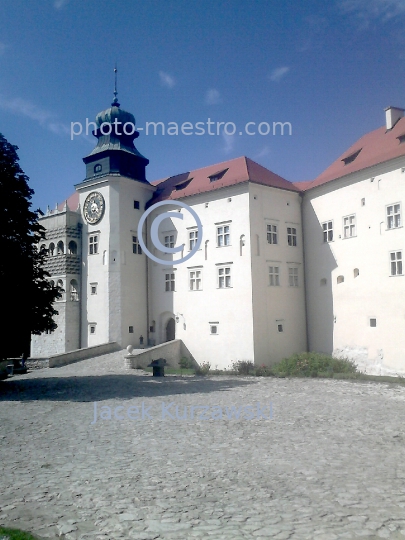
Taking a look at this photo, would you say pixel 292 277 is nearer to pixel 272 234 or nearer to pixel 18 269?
pixel 272 234

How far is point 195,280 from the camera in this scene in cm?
2869

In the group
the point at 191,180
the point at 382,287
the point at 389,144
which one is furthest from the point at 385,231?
the point at 191,180

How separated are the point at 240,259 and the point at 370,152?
8806 millimetres

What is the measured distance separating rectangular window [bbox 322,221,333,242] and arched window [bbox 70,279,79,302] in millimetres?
16718

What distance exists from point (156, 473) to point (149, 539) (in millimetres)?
2454

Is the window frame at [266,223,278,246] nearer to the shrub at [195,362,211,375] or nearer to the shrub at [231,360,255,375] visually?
the shrub at [231,360,255,375]

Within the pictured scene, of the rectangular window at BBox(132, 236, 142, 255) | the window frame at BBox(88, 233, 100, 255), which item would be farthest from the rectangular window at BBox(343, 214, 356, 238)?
the window frame at BBox(88, 233, 100, 255)

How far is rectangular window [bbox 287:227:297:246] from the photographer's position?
27.8m

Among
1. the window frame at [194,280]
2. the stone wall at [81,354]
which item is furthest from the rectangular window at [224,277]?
the stone wall at [81,354]

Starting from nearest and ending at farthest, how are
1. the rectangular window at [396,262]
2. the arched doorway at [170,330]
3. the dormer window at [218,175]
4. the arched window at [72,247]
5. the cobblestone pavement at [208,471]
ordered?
the cobblestone pavement at [208,471] < the rectangular window at [396,262] < the dormer window at [218,175] < the arched doorway at [170,330] < the arched window at [72,247]

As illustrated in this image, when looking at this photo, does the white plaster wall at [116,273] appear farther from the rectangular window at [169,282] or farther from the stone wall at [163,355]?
the stone wall at [163,355]

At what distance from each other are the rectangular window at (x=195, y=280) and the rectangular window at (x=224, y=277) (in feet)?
5.11

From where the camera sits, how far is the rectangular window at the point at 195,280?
1119 inches

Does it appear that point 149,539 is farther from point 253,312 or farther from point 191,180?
point 191,180
